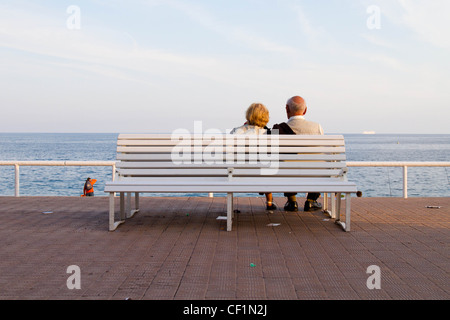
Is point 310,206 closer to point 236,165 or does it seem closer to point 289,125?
point 289,125

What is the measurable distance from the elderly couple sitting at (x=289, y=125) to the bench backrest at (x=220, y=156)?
0.74 metres

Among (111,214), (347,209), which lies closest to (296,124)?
(347,209)

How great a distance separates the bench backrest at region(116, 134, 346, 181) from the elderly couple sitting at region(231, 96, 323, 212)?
29.2 inches

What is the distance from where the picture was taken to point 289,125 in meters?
7.04

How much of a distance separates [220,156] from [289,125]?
5.27 ft

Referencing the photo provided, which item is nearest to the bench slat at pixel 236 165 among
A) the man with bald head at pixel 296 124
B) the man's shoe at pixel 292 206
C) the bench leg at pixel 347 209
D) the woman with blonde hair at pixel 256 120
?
the bench leg at pixel 347 209

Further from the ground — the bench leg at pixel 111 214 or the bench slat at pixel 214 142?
the bench slat at pixel 214 142

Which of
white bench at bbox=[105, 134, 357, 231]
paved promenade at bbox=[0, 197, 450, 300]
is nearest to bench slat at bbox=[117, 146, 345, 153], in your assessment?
white bench at bbox=[105, 134, 357, 231]

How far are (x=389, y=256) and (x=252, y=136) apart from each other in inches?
84.6

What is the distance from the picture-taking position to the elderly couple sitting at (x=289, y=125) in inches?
261

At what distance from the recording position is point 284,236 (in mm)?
5371

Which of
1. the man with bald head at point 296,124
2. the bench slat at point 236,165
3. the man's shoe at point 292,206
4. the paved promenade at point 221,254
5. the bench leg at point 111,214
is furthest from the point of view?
the man's shoe at point 292,206

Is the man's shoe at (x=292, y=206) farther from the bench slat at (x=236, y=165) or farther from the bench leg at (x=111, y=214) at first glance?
the bench leg at (x=111, y=214)

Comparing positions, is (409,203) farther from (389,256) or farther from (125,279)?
(125,279)
